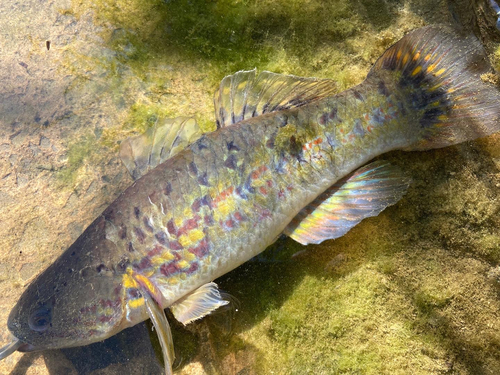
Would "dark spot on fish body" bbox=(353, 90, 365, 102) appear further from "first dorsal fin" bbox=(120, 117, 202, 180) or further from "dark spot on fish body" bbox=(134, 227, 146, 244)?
"dark spot on fish body" bbox=(134, 227, 146, 244)

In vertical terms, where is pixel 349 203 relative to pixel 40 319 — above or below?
above

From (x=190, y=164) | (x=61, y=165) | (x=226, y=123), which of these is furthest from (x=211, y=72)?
(x=61, y=165)

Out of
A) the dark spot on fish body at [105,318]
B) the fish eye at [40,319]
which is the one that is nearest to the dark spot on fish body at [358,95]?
the dark spot on fish body at [105,318]

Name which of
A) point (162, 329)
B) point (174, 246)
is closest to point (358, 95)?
point (174, 246)

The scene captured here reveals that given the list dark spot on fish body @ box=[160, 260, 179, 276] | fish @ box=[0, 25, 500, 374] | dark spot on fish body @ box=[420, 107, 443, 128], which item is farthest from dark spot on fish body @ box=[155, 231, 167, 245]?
dark spot on fish body @ box=[420, 107, 443, 128]

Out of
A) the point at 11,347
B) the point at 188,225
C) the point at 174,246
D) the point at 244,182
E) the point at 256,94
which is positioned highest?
the point at 256,94

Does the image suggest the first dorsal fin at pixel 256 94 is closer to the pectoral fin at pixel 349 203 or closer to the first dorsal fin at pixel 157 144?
the first dorsal fin at pixel 157 144

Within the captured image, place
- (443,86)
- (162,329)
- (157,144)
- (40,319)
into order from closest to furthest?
(162,329), (40,319), (443,86), (157,144)

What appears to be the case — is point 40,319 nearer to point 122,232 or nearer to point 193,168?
point 122,232
